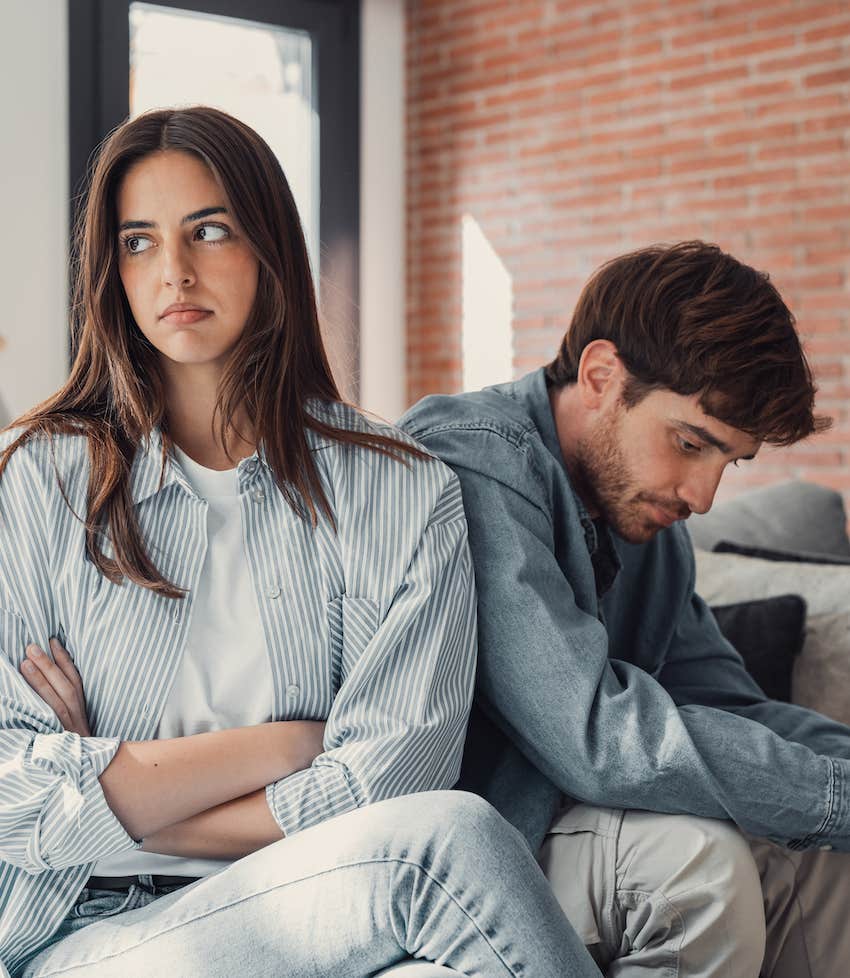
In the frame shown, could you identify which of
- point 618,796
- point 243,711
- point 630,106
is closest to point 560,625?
point 618,796

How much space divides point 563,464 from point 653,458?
12cm

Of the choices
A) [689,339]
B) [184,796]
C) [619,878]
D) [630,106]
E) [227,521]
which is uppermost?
[630,106]

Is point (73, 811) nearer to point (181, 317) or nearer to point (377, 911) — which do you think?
point (377, 911)

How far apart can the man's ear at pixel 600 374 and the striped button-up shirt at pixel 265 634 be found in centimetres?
29

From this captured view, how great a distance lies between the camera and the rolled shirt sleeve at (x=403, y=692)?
1.38m

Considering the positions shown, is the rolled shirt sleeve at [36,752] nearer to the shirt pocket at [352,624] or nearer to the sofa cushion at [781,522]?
the shirt pocket at [352,624]

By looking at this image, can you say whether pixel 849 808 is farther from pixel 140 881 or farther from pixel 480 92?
pixel 480 92

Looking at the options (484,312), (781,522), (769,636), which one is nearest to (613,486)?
(769,636)

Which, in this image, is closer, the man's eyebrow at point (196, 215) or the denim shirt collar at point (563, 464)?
the man's eyebrow at point (196, 215)

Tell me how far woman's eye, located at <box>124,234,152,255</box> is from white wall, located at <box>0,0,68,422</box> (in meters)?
2.78

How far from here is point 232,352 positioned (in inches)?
60.9

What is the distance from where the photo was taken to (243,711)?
4.73 ft

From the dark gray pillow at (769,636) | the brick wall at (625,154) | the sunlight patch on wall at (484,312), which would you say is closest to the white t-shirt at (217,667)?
the dark gray pillow at (769,636)

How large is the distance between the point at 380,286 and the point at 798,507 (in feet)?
9.04
